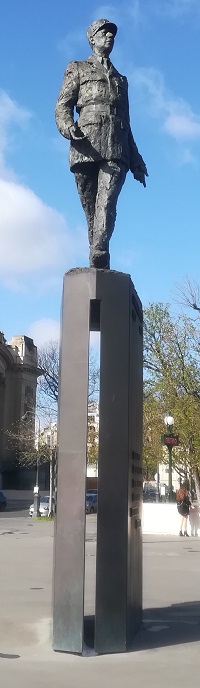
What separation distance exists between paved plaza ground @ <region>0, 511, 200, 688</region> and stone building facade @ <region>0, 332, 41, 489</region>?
195 feet

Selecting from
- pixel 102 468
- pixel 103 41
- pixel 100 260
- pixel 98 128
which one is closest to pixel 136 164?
pixel 98 128

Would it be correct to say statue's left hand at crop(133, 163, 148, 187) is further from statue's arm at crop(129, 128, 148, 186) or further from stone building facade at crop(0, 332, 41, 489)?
stone building facade at crop(0, 332, 41, 489)

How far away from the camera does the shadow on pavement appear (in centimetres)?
728

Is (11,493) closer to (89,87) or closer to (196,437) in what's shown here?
(196,437)

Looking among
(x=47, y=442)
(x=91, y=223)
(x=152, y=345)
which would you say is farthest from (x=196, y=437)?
(x=91, y=223)

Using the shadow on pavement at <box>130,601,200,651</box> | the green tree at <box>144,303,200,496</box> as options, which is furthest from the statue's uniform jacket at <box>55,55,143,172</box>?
the green tree at <box>144,303,200,496</box>

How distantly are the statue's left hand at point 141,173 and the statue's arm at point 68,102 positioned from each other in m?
1.06

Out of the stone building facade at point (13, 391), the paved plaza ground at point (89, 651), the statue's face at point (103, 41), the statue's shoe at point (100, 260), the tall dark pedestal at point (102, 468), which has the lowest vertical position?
the paved plaza ground at point (89, 651)

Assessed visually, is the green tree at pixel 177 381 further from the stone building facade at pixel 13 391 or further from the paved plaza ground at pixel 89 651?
the stone building facade at pixel 13 391

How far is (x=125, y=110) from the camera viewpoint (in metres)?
8.19

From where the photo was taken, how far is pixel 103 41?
8148 mm

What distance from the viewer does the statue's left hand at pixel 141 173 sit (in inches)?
338

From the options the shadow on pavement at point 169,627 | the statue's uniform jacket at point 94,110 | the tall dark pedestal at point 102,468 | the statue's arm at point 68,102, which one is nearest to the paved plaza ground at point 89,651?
the shadow on pavement at point 169,627

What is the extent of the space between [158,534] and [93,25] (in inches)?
732
